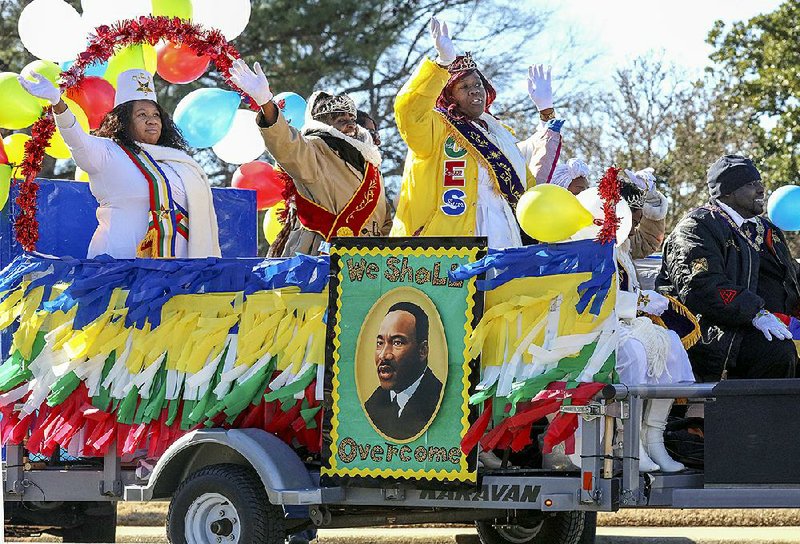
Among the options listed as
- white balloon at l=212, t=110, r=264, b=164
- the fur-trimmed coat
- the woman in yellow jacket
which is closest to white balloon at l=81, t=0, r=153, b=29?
the fur-trimmed coat

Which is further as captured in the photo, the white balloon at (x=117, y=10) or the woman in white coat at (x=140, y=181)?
the white balloon at (x=117, y=10)

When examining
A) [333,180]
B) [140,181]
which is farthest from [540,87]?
[140,181]

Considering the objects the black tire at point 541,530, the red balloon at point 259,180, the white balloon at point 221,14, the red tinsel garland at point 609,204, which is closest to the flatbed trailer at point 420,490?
the black tire at point 541,530

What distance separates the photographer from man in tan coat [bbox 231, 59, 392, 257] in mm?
7223

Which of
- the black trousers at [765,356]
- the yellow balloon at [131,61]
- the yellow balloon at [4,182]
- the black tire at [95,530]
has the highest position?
the yellow balloon at [131,61]

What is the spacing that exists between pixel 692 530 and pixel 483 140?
3539 millimetres

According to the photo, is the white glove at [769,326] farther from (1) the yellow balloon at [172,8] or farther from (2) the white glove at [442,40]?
(1) the yellow balloon at [172,8]

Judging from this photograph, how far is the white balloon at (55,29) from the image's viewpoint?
26.9ft

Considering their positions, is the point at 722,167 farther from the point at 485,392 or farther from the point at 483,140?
the point at 485,392

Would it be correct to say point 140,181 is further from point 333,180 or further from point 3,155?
point 3,155

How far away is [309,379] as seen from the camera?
6.04 metres

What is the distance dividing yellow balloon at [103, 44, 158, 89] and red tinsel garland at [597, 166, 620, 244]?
10.2 ft

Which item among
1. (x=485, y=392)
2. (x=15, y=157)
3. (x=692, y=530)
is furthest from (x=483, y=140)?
(x=692, y=530)

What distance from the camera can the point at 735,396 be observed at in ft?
18.0
